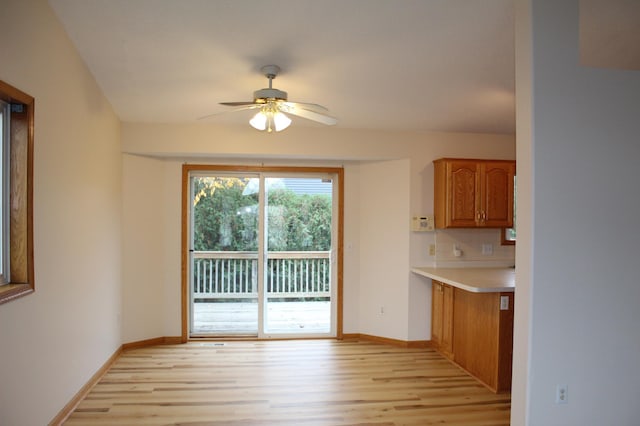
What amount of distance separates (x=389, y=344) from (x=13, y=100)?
3987 mm

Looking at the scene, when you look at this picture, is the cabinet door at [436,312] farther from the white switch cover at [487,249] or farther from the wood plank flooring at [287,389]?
the white switch cover at [487,249]

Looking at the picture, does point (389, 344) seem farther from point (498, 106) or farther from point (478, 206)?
point (498, 106)

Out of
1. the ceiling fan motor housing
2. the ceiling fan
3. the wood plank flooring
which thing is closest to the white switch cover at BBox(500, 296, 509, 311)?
the wood plank flooring

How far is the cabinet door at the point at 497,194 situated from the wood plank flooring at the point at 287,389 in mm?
1586

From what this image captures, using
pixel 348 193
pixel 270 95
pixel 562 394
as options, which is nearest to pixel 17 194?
pixel 270 95

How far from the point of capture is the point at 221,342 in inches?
172

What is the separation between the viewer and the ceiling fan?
2707 millimetres

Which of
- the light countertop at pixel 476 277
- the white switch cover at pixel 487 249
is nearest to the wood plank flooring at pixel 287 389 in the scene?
the light countertop at pixel 476 277

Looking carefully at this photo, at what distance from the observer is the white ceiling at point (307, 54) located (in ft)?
7.96

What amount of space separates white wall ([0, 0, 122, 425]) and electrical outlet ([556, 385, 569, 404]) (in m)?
3.02

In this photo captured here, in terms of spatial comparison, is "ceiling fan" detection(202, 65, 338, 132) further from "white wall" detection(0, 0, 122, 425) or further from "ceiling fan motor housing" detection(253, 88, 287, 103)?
"white wall" detection(0, 0, 122, 425)

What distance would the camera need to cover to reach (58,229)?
269 centimetres

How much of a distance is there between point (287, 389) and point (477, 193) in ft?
8.93

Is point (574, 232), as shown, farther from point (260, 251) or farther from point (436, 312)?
point (260, 251)
